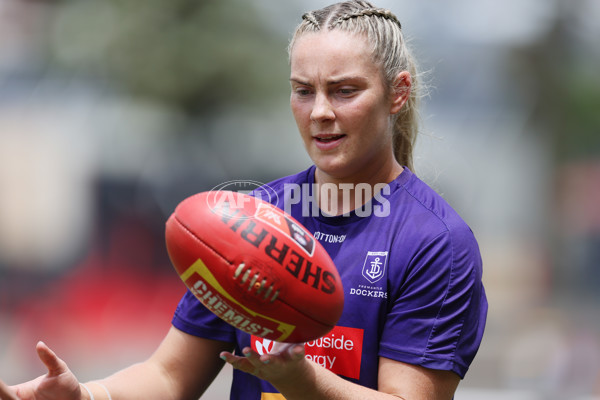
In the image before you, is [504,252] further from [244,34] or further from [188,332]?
[188,332]

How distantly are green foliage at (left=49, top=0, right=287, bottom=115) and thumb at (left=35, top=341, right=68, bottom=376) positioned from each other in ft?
31.5

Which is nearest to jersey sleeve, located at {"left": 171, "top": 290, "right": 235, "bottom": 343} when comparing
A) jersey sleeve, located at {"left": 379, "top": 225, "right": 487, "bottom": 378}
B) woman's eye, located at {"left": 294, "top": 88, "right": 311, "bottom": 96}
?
jersey sleeve, located at {"left": 379, "top": 225, "right": 487, "bottom": 378}

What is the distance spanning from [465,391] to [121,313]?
4.80 metres

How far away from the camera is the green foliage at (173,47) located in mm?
11461

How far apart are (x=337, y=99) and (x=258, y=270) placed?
2.22ft

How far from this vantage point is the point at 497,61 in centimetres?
1159

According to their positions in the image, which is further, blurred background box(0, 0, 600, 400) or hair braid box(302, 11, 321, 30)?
blurred background box(0, 0, 600, 400)

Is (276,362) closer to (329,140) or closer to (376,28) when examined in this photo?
(329,140)

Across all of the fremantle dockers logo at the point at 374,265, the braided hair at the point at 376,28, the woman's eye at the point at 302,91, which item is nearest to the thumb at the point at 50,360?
the fremantle dockers logo at the point at 374,265

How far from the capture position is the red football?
213 centimetres

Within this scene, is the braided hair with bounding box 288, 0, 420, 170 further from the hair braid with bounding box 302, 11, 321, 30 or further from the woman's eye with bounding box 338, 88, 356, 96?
the woman's eye with bounding box 338, 88, 356, 96

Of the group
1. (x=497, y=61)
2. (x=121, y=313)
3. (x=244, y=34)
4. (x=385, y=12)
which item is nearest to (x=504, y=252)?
(x=497, y=61)

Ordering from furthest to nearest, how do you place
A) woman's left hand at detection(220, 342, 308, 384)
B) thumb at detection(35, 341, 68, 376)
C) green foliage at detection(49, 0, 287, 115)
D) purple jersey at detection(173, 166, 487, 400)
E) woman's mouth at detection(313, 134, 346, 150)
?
1. green foliage at detection(49, 0, 287, 115)
2. woman's mouth at detection(313, 134, 346, 150)
3. purple jersey at detection(173, 166, 487, 400)
4. thumb at detection(35, 341, 68, 376)
5. woman's left hand at detection(220, 342, 308, 384)

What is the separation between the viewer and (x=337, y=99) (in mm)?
2465
